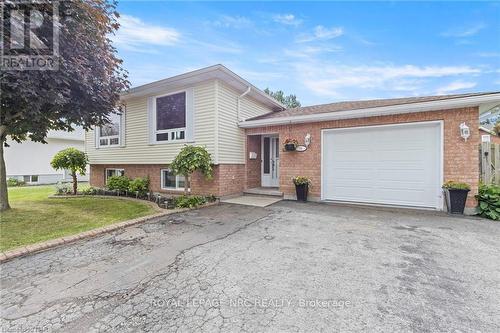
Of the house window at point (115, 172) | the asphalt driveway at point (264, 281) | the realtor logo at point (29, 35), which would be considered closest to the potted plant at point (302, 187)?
the asphalt driveway at point (264, 281)

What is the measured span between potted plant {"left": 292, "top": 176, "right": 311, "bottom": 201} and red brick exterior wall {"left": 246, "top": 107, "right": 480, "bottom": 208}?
0.23m

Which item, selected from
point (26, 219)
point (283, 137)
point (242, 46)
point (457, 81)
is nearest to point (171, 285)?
point (26, 219)

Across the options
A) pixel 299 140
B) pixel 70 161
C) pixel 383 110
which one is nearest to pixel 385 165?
pixel 383 110

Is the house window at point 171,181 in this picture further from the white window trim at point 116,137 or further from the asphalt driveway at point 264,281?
the asphalt driveway at point 264,281

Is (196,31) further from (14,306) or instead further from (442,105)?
(14,306)

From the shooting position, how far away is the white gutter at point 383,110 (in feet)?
17.7

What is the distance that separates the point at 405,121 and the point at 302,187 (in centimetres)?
354

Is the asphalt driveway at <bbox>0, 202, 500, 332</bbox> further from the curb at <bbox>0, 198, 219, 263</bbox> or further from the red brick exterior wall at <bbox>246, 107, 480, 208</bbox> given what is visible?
the red brick exterior wall at <bbox>246, 107, 480, 208</bbox>

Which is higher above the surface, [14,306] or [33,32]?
[33,32]

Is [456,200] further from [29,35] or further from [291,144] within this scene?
[29,35]

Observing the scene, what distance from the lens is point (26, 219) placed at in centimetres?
533

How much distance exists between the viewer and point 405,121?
6.36 m

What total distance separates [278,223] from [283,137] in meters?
4.00

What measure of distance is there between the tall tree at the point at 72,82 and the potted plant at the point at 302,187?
6.22m
